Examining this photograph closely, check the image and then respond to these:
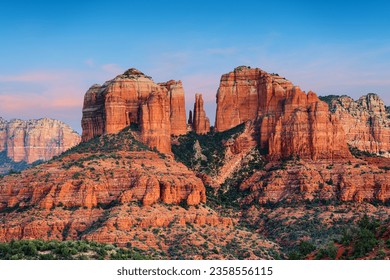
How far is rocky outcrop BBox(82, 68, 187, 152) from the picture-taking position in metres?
168

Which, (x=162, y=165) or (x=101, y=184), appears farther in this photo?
(x=162, y=165)

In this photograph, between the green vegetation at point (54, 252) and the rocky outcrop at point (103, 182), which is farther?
the rocky outcrop at point (103, 182)

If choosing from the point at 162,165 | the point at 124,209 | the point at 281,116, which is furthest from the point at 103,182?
the point at 281,116

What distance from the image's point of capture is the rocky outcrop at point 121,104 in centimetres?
16775

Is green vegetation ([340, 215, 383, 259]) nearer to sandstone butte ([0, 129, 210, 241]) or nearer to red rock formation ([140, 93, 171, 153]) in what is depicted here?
sandstone butte ([0, 129, 210, 241])

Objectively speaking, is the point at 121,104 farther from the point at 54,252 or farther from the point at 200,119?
the point at 54,252

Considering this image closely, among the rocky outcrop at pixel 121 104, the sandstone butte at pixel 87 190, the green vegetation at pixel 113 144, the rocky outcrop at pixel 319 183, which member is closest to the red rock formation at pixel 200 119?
the rocky outcrop at pixel 121 104

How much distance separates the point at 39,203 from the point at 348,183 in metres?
52.8

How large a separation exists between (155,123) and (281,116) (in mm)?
24440

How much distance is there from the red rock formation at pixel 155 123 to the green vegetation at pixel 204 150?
5737 mm

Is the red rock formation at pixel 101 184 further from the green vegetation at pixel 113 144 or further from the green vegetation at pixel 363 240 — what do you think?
the green vegetation at pixel 363 240

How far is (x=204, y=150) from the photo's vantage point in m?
182

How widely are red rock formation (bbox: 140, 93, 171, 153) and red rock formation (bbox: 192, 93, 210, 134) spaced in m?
20.6

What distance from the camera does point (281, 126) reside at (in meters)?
178
